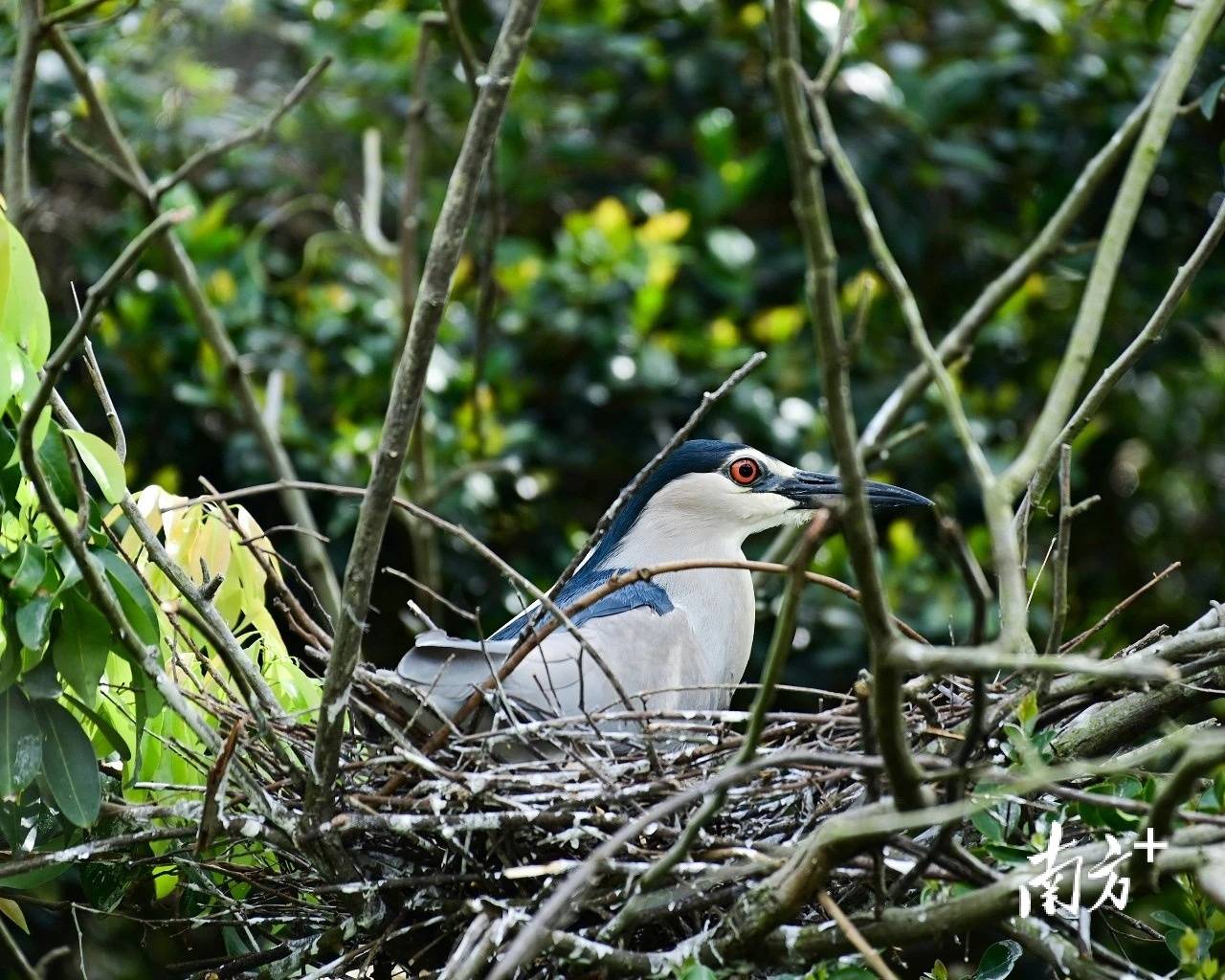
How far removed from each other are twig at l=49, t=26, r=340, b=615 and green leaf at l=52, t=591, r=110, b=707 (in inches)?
56.8

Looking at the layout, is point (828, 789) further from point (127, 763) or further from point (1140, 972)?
point (127, 763)

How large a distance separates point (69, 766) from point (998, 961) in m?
1.45

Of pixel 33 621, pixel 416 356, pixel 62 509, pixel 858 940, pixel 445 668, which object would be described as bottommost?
pixel 445 668

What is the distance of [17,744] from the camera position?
7.49 ft

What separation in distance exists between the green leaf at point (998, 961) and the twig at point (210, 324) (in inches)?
75.5

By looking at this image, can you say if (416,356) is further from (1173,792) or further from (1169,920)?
(1169,920)

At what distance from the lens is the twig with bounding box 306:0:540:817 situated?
173cm

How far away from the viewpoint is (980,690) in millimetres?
1667

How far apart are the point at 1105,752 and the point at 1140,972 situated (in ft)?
1.35

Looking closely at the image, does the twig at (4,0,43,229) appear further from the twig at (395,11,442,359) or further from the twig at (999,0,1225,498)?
the twig at (999,0,1225,498)

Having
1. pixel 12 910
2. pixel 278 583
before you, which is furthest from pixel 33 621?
pixel 12 910

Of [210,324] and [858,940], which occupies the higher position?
[858,940]

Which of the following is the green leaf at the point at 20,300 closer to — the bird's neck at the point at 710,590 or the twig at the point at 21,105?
the twig at the point at 21,105

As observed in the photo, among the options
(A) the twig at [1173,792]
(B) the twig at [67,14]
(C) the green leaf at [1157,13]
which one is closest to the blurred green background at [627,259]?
(B) the twig at [67,14]
